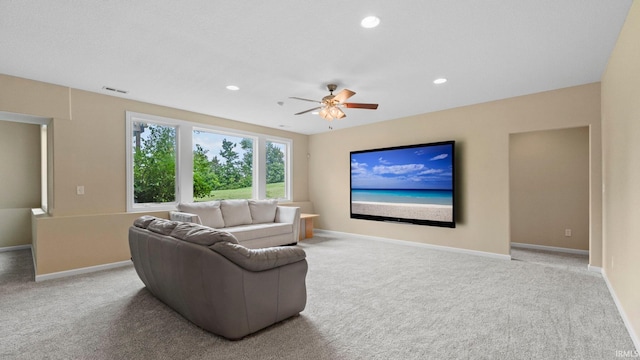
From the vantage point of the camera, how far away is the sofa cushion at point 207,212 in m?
4.99

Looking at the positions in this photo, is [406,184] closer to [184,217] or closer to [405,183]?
[405,183]

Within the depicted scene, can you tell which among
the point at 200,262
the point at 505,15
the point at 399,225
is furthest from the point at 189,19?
the point at 399,225

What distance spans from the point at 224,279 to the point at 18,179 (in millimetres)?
6186

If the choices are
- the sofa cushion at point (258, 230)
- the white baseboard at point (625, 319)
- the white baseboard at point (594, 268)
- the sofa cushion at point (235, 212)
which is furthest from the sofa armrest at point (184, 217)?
the white baseboard at point (594, 268)

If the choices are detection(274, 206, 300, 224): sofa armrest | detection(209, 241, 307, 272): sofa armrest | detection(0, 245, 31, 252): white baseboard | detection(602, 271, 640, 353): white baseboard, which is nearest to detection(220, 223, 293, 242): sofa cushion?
detection(274, 206, 300, 224): sofa armrest

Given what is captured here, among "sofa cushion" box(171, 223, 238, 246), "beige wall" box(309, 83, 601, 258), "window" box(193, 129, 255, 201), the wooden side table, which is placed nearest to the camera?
"sofa cushion" box(171, 223, 238, 246)

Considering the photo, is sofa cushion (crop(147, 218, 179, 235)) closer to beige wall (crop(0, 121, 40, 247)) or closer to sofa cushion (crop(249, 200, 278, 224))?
sofa cushion (crop(249, 200, 278, 224))

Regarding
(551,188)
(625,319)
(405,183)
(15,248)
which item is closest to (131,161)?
(15,248)

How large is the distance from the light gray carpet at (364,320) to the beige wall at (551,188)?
1390mm

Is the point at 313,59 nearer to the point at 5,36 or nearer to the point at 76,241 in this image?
the point at 5,36

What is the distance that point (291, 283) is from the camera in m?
2.53

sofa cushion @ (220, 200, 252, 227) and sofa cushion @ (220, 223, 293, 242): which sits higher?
sofa cushion @ (220, 200, 252, 227)

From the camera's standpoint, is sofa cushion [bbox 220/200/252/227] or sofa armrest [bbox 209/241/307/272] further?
sofa cushion [bbox 220/200/252/227]

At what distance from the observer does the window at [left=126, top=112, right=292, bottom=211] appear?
4957 mm
